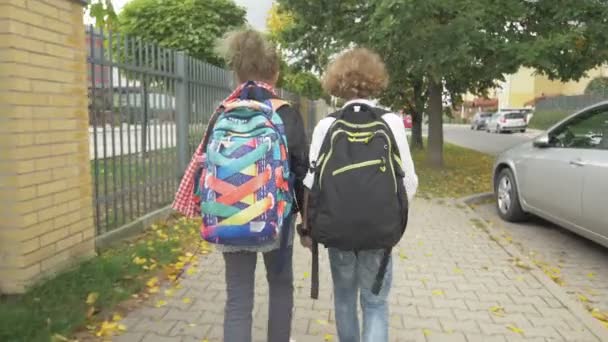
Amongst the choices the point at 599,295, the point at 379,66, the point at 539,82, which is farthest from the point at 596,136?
the point at 539,82

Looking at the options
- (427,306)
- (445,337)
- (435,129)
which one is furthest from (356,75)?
(435,129)

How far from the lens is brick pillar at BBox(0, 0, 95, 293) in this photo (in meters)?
3.55

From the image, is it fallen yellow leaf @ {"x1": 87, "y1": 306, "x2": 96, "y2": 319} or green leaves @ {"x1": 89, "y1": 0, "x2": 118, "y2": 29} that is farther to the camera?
green leaves @ {"x1": 89, "y1": 0, "x2": 118, "y2": 29}

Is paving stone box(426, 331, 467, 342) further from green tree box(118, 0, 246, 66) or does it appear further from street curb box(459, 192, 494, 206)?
green tree box(118, 0, 246, 66)

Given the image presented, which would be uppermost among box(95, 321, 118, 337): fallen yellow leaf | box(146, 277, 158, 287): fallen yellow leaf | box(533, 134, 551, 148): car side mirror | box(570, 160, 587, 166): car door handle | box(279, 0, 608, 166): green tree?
box(279, 0, 608, 166): green tree

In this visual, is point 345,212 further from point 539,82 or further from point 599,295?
point 539,82

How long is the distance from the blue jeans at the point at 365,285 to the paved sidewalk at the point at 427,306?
0.72 meters

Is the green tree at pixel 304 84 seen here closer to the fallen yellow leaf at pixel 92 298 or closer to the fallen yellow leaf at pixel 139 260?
the fallen yellow leaf at pixel 139 260

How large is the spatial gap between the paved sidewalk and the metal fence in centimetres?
110

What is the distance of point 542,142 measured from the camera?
6.44 meters

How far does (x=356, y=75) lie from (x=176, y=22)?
22.5 metres

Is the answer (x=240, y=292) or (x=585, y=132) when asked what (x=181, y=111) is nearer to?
(x=585, y=132)

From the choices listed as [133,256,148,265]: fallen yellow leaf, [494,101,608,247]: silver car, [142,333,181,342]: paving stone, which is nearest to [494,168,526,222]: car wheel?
[494,101,608,247]: silver car

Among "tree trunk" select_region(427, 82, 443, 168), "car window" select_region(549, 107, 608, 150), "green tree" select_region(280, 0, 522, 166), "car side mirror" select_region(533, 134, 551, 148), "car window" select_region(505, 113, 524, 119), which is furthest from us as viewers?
"car window" select_region(505, 113, 524, 119)
